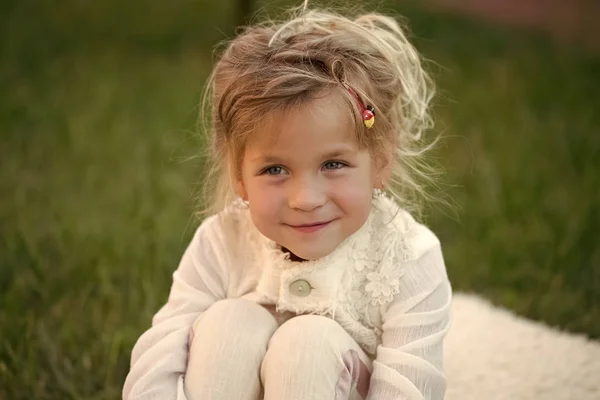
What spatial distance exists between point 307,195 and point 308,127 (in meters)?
0.11

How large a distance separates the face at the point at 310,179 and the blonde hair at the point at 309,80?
0.03m

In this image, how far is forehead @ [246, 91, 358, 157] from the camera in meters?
1.36

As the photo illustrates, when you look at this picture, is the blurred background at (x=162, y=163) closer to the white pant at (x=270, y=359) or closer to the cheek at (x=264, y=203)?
the white pant at (x=270, y=359)

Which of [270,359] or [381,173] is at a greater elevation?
[381,173]

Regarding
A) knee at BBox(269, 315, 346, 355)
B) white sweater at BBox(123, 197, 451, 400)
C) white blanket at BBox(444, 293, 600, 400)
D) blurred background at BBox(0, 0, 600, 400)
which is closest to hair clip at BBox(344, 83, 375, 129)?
white sweater at BBox(123, 197, 451, 400)

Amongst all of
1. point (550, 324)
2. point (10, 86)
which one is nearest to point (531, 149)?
point (550, 324)

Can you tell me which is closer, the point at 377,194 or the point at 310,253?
the point at 310,253

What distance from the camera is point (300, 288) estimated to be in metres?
1.51

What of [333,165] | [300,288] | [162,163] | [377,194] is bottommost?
[162,163]

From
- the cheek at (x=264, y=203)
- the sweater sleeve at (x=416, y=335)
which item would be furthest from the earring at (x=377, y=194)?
the cheek at (x=264, y=203)

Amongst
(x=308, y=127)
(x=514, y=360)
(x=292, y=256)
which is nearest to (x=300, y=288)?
(x=292, y=256)

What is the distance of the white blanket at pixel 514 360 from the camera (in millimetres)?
1867

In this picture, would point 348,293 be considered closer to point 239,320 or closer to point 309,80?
point 239,320

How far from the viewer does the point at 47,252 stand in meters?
2.47
